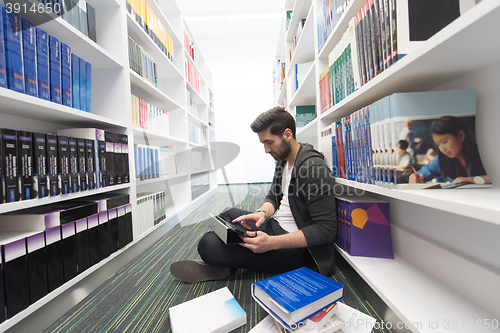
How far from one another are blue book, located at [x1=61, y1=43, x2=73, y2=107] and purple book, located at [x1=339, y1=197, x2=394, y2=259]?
137 cm

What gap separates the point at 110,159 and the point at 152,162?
567 millimetres

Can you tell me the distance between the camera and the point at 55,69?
0.87 meters

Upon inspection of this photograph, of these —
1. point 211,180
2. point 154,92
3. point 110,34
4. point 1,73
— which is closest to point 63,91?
point 1,73

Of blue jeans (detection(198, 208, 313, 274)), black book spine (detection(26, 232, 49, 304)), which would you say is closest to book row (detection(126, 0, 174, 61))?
black book spine (detection(26, 232, 49, 304))

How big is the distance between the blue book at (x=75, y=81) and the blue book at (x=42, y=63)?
0.14 meters

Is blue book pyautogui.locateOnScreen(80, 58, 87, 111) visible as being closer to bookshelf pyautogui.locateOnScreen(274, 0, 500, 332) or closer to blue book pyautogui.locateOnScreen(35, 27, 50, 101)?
blue book pyautogui.locateOnScreen(35, 27, 50, 101)

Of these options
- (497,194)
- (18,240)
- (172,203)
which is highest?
(497,194)

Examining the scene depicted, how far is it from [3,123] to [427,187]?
161cm

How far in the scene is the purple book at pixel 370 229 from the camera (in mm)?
913

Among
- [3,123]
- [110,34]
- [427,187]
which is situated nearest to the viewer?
[427,187]

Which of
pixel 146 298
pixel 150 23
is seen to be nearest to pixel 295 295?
pixel 146 298

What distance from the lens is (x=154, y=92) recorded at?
180cm

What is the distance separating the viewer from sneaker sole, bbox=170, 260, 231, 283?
1060mm

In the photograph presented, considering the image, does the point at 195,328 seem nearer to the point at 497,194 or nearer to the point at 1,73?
the point at 497,194
